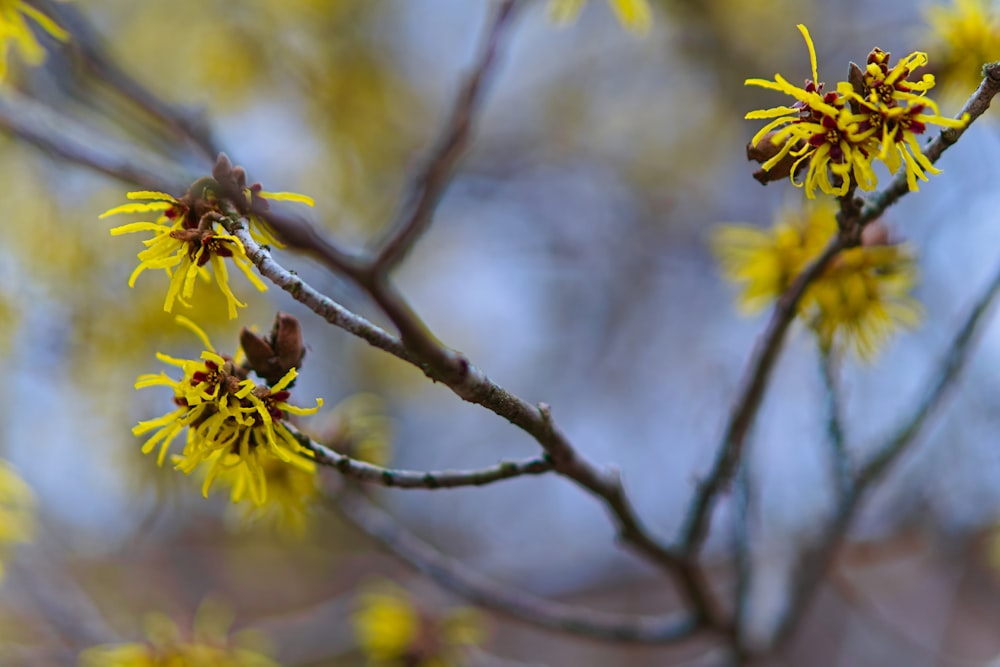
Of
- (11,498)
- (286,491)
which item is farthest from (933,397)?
(11,498)

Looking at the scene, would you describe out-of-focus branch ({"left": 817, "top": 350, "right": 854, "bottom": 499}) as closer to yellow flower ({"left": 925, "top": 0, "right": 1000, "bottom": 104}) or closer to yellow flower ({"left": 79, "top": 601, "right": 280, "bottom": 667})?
yellow flower ({"left": 925, "top": 0, "right": 1000, "bottom": 104})

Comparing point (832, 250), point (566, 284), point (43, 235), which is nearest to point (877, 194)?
point (832, 250)

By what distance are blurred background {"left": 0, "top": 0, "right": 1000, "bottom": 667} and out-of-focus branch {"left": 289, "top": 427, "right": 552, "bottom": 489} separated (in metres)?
0.61

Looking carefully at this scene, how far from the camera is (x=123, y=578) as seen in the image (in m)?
3.87

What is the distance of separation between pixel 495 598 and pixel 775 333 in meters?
0.70

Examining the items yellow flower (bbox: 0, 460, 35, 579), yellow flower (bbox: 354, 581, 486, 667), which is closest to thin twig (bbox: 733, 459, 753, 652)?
yellow flower (bbox: 354, 581, 486, 667)

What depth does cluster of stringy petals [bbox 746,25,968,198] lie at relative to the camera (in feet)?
2.79

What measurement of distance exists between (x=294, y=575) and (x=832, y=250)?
3.45 m

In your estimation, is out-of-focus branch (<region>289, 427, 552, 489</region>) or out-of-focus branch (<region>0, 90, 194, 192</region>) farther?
Answer: out-of-focus branch (<region>0, 90, 194, 192</region>)

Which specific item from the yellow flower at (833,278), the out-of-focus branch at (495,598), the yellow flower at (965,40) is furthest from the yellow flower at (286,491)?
the yellow flower at (965,40)

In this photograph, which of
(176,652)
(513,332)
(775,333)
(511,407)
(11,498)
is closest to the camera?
(511,407)

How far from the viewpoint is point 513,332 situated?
488 cm

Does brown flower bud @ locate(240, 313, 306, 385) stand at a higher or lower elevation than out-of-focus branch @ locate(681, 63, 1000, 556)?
lower

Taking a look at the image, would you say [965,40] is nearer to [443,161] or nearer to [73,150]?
[443,161]
